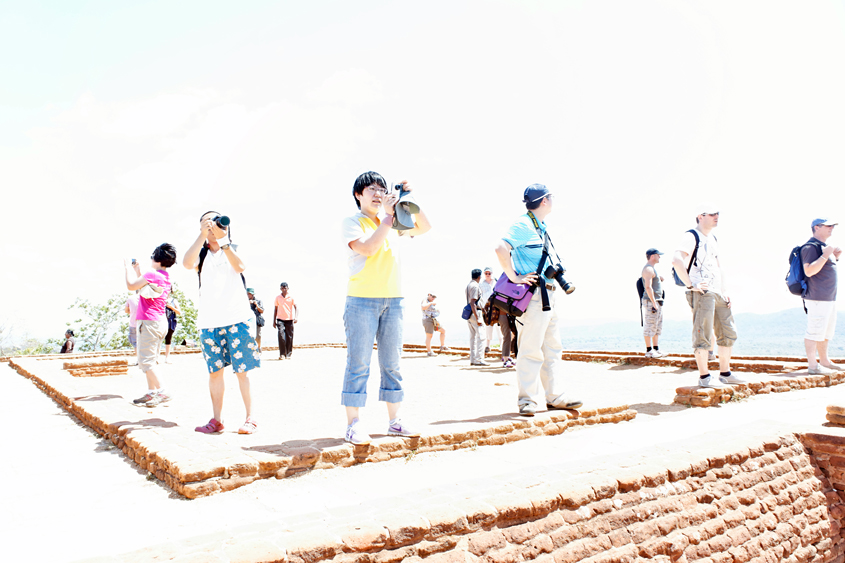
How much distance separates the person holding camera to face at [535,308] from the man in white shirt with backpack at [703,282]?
2186 mm

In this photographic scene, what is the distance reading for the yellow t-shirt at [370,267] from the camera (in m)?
3.85

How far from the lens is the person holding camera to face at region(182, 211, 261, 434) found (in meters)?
4.30

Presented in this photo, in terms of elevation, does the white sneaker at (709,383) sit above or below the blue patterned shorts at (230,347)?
below

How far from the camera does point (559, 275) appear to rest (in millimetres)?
5055

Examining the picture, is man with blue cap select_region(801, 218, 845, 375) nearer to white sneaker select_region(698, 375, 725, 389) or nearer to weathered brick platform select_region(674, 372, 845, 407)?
weathered brick platform select_region(674, 372, 845, 407)

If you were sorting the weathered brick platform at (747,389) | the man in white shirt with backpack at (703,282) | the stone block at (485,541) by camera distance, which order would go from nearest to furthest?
the stone block at (485,541)
the weathered brick platform at (747,389)
the man in white shirt with backpack at (703,282)

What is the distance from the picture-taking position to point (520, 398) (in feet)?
16.0

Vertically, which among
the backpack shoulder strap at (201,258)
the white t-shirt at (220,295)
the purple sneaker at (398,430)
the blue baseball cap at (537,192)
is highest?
the blue baseball cap at (537,192)

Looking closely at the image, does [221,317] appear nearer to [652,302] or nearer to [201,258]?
[201,258]

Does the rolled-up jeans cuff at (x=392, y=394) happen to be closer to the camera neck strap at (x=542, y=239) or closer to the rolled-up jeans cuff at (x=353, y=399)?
the rolled-up jeans cuff at (x=353, y=399)

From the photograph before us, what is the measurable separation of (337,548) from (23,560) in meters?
1.30

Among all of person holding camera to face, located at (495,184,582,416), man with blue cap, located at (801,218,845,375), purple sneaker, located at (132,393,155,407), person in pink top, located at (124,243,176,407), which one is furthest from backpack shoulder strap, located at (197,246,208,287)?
man with blue cap, located at (801,218,845,375)

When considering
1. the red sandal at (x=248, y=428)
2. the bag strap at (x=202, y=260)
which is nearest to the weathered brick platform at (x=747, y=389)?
the red sandal at (x=248, y=428)

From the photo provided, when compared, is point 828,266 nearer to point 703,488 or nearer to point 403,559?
point 703,488
